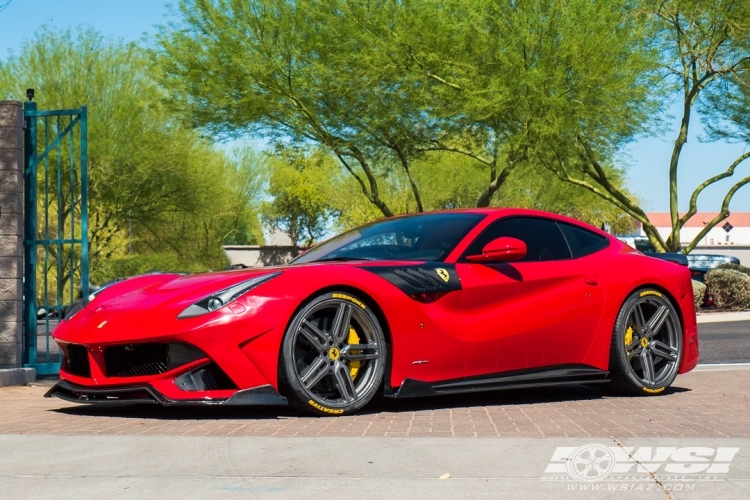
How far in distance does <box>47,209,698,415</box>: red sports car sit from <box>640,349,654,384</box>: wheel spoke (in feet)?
0.03

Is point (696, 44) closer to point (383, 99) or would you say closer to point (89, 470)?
point (383, 99)

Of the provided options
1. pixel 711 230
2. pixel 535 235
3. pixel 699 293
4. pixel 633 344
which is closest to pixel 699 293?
pixel 699 293

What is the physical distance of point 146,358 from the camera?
6492 millimetres

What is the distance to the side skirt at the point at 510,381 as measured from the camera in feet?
22.7

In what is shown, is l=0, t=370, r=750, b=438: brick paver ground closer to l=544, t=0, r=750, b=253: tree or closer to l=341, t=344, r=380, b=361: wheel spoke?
l=341, t=344, r=380, b=361: wheel spoke

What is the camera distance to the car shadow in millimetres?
6695

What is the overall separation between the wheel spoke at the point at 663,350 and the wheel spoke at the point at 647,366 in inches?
3.0

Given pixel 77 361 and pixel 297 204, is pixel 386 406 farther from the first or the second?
pixel 297 204

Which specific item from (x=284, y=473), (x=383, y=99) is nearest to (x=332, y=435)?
(x=284, y=473)

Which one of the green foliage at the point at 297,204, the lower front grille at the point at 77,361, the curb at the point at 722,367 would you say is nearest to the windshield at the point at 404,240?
the lower front grille at the point at 77,361

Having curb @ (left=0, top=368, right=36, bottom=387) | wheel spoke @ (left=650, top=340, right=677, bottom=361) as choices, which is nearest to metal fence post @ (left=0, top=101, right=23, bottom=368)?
curb @ (left=0, top=368, right=36, bottom=387)

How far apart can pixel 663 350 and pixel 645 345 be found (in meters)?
0.21

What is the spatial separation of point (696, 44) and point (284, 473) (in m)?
25.7

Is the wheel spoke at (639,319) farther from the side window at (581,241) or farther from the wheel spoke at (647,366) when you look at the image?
the side window at (581,241)
